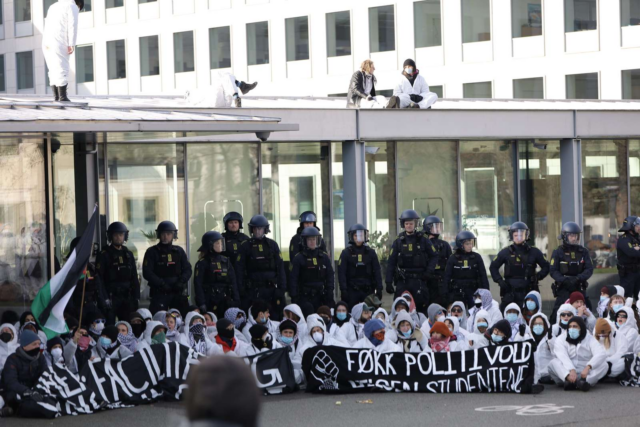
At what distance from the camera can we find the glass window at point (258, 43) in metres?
37.9

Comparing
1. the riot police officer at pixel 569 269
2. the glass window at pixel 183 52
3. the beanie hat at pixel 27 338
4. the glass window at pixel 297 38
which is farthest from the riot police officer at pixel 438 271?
the glass window at pixel 183 52

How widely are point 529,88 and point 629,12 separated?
13.1ft

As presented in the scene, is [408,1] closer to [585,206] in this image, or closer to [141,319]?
[585,206]

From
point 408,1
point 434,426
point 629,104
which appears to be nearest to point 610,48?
point 408,1

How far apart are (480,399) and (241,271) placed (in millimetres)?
4253

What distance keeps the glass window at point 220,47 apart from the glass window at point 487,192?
69.6 ft

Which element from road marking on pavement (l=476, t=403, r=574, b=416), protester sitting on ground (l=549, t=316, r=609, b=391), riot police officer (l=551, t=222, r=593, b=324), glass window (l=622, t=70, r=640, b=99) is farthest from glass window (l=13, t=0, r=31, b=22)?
road marking on pavement (l=476, t=403, r=574, b=416)

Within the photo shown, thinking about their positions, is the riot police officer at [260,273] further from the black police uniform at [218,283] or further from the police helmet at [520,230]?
the police helmet at [520,230]

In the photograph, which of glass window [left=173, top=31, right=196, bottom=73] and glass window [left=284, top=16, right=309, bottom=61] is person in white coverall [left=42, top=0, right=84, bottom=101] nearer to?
glass window [left=284, top=16, right=309, bottom=61]

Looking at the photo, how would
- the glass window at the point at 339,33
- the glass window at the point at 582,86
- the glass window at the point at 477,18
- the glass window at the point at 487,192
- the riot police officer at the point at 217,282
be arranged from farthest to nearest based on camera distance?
the glass window at the point at 339,33 → the glass window at the point at 477,18 → the glass window at the point at 582,86 → the glass window at the point at 487,192 → the riot police officer at the point at 217,282

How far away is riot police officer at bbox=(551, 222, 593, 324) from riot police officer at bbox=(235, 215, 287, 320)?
3.86 meters

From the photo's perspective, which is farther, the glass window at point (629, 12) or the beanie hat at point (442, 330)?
the glass window at point (629, 12)

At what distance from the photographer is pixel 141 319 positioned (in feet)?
41.5

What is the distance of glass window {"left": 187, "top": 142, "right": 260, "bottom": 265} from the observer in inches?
647
